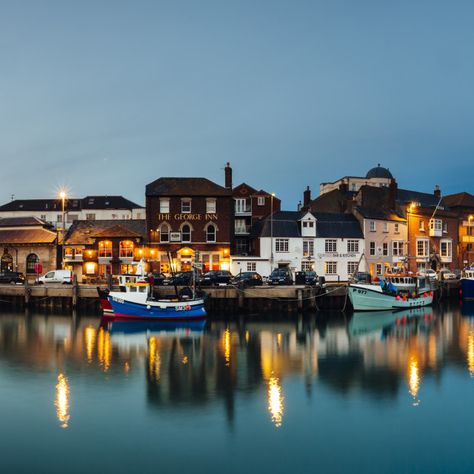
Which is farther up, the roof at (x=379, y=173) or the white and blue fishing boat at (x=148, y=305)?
the roof at (x=379, y=173)

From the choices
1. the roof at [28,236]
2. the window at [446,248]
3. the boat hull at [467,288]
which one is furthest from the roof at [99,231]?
the window at [446,248]

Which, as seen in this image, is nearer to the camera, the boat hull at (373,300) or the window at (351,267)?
the boat hull at (373,300)

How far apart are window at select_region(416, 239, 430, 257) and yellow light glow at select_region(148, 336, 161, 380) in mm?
50370

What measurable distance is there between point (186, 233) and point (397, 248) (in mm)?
30144

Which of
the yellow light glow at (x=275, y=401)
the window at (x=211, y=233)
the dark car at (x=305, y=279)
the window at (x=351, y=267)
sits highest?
the window at (x=211, y=233)

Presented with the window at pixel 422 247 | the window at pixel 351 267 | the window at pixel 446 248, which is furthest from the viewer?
the window at pixel 446 248

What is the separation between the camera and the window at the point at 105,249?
199 feet

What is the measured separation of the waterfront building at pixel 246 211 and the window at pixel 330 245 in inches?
368

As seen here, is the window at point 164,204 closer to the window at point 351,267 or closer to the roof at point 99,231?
the roof at point 99,231

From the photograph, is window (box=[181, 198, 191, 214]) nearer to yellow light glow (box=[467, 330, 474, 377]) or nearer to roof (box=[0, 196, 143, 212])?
yellow light glow (box=[467, 330, 474, 377])

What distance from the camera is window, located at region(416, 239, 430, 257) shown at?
7425 centimetres

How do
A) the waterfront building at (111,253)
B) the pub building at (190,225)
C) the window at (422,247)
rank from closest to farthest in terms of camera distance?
the waterfront building at (111,253) → the pub building at (190,225) → the window at (422,247)

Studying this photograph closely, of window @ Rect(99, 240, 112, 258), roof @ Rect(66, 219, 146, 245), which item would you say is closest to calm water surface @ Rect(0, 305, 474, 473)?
window @ Rect(99, 240, 112, 258)

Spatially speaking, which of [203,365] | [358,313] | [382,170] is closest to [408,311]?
[358,313]
